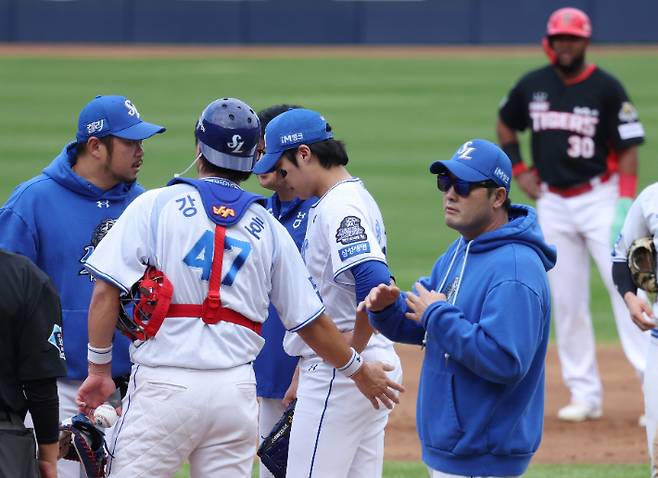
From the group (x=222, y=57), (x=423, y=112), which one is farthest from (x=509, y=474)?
(x=222, y=57)

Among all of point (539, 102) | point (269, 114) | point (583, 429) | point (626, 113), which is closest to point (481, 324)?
point (269, 114)

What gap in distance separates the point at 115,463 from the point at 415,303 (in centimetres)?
111

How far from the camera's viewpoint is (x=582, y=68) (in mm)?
8180

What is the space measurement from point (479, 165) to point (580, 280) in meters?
4.03

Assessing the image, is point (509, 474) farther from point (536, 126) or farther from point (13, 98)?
point (13, 98)

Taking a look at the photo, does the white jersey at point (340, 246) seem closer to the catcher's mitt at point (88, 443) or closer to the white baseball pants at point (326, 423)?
the white baseball pants at point (326, 423)

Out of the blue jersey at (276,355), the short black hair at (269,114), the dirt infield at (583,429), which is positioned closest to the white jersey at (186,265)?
the blue jersey at (276,355)

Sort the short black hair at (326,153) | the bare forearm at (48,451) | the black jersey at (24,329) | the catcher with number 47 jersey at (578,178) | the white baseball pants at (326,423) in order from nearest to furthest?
the black jersey at (24,329) < the bare forearm at (48,451) < the white baseball pants at (326,423) < the short black hair at (326,153) < the catcher with number 47 jersey at (578,178)

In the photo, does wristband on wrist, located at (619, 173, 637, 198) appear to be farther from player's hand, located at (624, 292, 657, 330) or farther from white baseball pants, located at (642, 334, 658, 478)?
white baseball pants, located at (642, 334, 658, 478)

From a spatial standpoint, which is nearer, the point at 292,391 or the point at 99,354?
the point at 99,354

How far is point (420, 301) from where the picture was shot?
4.00 meters

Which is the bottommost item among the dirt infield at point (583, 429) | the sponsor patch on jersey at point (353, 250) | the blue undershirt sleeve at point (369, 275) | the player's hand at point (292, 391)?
the dirt infield at point (583, 429)

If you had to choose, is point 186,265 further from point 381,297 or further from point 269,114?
point 269,114

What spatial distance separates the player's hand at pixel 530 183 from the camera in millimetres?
8219
